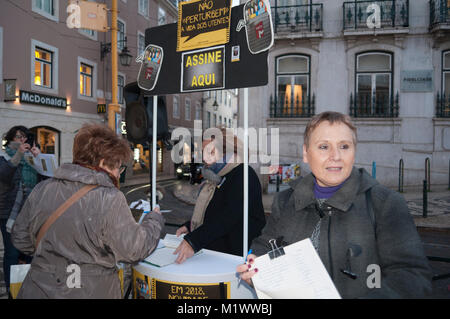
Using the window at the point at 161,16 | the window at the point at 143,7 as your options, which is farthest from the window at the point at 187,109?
the window at the point at 143,7

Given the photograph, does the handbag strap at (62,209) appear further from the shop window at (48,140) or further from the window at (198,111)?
the window at (198,111)

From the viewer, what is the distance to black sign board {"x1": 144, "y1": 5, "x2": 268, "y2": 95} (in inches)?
107

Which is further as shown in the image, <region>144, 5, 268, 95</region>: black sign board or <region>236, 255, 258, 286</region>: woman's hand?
<region>144, 5, 268, 95</region>: black sign board

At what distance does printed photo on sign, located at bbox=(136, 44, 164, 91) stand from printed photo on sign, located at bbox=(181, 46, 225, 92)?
33cm

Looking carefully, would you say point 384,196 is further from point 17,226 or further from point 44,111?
point 44,111

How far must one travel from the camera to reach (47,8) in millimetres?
15188

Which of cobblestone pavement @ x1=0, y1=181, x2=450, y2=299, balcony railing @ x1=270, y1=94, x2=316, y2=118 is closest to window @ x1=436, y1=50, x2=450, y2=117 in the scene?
cobblestone pavement @ x1=0, y1=181, x2=450, y2=299

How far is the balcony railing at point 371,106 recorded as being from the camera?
46.6 ft

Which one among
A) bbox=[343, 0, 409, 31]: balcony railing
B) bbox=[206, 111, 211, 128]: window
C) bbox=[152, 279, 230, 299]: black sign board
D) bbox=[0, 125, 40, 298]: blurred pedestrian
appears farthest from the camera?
bbox=[206, 111, 211, 128]: window

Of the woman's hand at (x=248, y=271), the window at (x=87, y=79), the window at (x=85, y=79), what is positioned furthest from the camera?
the window at (x=85, y=79)

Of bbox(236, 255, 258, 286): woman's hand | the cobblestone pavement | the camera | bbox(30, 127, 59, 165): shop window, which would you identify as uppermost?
bbox(30, 127, 59, 165): shop window

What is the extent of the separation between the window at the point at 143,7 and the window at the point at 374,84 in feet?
52.6

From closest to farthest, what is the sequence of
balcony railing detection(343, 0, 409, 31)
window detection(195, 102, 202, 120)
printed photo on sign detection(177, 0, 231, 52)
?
printed photo on sign detection(177, 0, 231, 52), balcony railing detection(343, 0, 409, 31), window detection(195, 102, 202, 120)

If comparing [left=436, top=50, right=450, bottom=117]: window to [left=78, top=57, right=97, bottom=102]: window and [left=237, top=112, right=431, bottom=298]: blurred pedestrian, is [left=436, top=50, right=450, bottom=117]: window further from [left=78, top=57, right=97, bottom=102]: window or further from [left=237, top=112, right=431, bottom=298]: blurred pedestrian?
[left=78, top=57, right=97, bottom=102]: window
